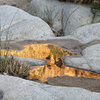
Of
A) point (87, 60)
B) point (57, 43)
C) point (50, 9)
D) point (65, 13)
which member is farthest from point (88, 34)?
point (50, 9)

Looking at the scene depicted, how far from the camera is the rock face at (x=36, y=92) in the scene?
6.88 feet

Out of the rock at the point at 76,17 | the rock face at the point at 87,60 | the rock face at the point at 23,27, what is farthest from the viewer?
Answer: the rock at the point at 76,17

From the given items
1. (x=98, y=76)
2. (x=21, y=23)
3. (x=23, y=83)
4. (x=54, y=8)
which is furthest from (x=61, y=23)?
(x=23, y=83)

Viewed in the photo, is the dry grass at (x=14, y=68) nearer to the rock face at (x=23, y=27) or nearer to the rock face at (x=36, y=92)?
the rock face at (x=36, y=92)

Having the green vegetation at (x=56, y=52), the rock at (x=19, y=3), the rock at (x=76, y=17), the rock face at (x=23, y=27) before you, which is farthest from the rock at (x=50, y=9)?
the green vegetation at (x=56, y=52)

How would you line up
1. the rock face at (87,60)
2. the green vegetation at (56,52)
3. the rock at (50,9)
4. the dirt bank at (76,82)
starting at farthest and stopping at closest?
the rock at (50,9) → the green vegetation at (56,52) → the rock face at (87,60) → the dirt bank at (76,82)

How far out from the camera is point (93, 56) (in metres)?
3.67

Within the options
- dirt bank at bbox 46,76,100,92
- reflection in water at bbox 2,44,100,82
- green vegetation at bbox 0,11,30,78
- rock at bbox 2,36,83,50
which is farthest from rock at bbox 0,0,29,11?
dirt bank at bbox 46,76,100,92

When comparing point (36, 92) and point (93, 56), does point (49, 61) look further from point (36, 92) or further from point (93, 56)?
point (36, 92)

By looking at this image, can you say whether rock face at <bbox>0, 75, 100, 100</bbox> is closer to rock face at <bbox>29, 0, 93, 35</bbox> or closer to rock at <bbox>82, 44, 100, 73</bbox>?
rock at <bbox>82, 44, 100, 73</bbox>

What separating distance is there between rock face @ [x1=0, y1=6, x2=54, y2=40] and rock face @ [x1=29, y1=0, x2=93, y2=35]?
1.55 metres

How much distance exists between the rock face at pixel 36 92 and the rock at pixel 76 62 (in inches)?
49.7

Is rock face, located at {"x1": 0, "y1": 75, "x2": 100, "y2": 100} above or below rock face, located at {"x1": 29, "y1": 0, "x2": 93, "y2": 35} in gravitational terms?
above

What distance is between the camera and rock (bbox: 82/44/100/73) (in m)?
3.46
